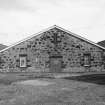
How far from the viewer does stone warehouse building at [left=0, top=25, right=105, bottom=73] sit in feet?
65.8

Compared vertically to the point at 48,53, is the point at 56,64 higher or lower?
lower

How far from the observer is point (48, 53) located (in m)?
20.1

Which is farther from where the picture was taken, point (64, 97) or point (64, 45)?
point (64, 45)

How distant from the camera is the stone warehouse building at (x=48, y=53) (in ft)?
65.8

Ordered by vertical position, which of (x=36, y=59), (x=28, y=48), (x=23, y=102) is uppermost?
(x=28, y=48)

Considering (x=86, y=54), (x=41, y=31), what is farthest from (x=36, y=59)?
(x=86, y=54)

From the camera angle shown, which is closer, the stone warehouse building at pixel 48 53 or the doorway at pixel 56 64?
the stone warehouse building at pixel 48 53

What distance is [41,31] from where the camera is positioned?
65.7ft

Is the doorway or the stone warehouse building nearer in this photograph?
the stone warehouse building

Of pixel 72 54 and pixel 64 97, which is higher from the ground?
pixel 72 54

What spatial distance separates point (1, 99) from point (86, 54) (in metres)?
14.6

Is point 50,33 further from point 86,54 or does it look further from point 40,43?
point 86,54

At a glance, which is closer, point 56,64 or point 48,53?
point 48,53

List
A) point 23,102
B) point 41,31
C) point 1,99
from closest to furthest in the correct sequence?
1. point 23,102
2. point 1,99
3. point 41,31
